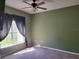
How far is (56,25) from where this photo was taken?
15.1 feet

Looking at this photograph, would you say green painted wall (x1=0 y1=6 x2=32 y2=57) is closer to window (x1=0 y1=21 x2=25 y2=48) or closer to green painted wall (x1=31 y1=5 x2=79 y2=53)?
window (x1=0 y1=21 x2=25 y2=48)

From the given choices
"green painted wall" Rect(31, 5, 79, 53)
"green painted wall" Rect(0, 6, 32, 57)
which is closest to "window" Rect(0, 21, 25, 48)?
"green painted wall" Rect(0, 6, 32, 57)

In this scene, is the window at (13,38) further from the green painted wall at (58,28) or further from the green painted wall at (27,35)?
the green painted wall at (58,28)

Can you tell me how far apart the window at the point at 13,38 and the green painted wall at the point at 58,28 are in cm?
111

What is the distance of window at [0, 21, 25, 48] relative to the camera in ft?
13.4

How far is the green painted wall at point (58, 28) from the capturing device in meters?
3.97

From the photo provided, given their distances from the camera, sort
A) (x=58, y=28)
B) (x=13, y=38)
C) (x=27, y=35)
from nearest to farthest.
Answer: (x=58, y=28), (x=13, y=38), (x=27, y=35)

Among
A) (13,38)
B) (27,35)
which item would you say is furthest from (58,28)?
(13,38)

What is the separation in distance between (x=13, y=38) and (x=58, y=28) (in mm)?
2727

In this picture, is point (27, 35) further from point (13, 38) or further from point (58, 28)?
point (58, 28)

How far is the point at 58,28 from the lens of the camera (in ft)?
14.9

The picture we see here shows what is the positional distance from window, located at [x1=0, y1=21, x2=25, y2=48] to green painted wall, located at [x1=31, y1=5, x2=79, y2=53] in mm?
1106

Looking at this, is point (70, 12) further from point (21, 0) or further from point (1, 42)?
point (1, 42)

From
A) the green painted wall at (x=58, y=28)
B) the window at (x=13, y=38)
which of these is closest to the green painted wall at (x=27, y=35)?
the window at (x=13, y=38)
